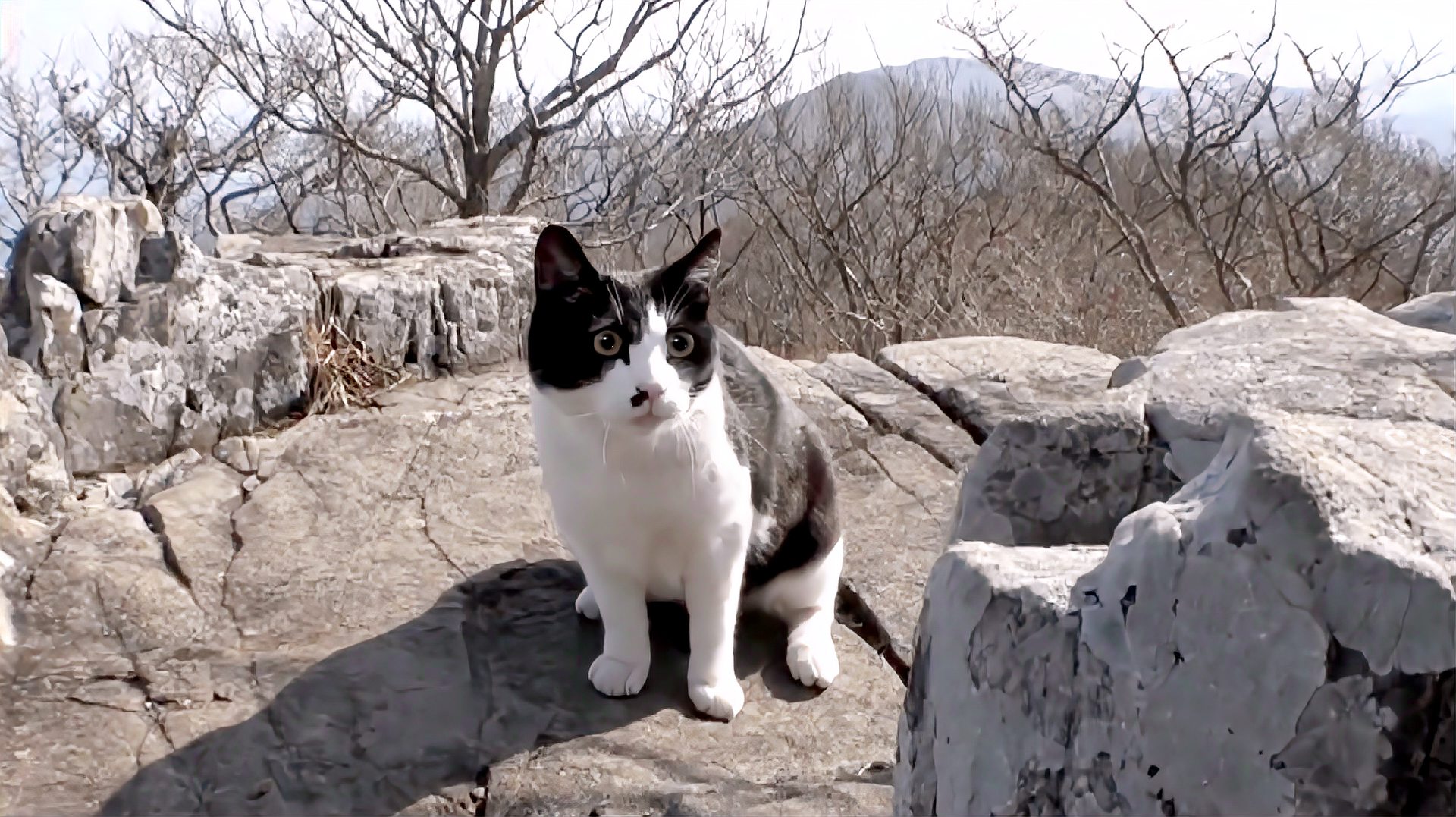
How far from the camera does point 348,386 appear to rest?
311 cm

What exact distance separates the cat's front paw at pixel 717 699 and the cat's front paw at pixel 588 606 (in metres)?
0.32

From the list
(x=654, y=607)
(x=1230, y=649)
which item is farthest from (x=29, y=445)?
(x=1230, y=649)

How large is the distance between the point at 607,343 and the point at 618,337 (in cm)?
2

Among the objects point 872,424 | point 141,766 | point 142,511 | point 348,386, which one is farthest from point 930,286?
point 141,766

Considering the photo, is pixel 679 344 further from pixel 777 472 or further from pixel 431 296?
pixel 431 296

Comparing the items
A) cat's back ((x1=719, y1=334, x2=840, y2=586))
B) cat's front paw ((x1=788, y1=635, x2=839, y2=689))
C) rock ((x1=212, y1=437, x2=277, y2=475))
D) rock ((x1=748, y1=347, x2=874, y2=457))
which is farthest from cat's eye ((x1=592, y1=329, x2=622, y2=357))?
rock ((x1=212, y1=437, x2=277, y2=475))

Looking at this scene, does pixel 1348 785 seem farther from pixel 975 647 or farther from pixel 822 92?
pixel 822 92

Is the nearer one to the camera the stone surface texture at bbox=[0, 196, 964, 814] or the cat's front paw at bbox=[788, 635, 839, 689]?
the stone surface texture at bbox=[0, 196, 964, 814]

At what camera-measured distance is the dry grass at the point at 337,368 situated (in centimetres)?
305

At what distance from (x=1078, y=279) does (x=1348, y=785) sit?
742cm

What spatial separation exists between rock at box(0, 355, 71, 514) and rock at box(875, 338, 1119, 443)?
2481 millimetres

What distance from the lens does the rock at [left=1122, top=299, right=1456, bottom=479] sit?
126cm

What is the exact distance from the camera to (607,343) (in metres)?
1.64

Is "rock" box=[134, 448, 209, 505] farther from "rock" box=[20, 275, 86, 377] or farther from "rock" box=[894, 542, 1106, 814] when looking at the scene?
"rock" box=[894, 542, 1106, 814]
